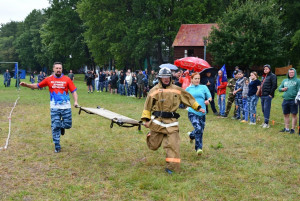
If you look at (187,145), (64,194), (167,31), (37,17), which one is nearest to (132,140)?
(187,145)

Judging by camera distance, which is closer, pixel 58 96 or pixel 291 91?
pixel 58 96

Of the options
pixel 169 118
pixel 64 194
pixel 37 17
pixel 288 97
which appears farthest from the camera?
pixel 37 17

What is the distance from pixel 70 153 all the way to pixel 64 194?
276 centimetres

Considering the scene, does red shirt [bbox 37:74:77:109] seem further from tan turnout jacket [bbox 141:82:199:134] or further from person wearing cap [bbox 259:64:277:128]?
person wearing cap [bbox 259:64:277:128]

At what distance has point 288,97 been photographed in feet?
34.5

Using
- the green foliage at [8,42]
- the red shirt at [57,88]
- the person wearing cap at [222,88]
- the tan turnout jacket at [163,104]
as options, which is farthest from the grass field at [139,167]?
the green foliage at [8,42]

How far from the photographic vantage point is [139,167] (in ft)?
22.5

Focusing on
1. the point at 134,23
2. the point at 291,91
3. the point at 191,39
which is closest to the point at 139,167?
the point at 291,91

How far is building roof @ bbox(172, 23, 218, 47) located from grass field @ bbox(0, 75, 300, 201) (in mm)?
30120

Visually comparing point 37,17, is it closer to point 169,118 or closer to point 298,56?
point 298,56

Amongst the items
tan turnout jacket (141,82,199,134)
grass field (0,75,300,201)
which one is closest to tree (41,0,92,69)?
grass field (0,75,300,201)

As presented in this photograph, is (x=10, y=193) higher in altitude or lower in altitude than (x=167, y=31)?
lower

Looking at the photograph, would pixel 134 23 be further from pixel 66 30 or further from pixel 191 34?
pixel 66 30

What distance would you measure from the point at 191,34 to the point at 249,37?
9.80m
